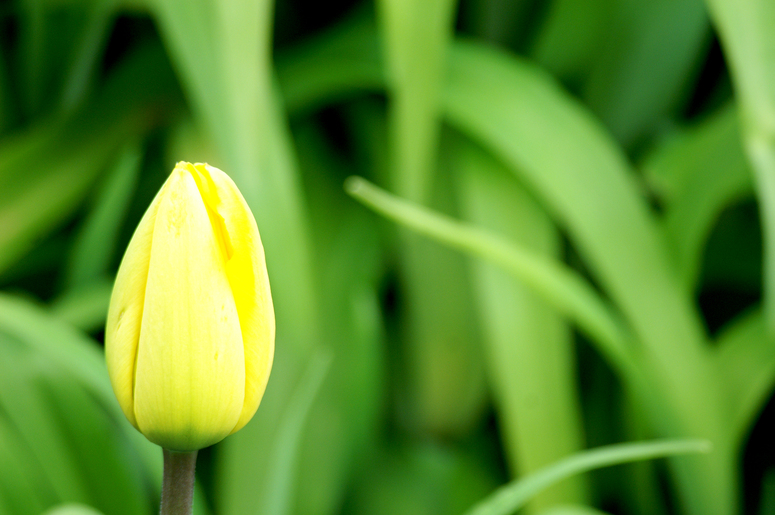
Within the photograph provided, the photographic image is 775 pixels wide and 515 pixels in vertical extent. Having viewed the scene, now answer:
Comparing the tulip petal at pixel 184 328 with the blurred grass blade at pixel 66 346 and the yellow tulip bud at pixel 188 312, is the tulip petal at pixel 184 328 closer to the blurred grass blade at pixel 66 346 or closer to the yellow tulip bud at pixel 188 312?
the yellow tulip bud at pixel 188 312

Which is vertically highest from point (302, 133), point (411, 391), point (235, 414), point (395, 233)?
point (302, 133)

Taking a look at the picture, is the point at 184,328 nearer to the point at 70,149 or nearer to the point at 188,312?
the point at 188,312

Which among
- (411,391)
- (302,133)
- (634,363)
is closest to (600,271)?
(634,363)

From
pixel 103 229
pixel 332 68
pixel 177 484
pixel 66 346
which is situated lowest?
pixel 177 484

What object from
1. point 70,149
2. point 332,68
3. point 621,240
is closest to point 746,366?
point 621,240

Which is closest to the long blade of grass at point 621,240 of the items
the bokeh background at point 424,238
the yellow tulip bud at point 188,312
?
the bokeh background at point 424,238

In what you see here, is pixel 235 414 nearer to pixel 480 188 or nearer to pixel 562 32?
pixel 480 188
